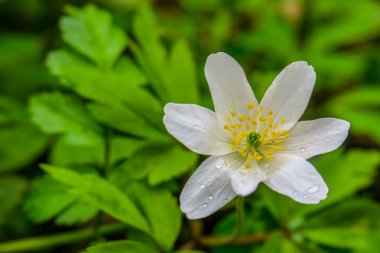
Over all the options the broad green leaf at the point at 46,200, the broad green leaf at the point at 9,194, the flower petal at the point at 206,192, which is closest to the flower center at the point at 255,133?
the flower petal at the point at 206,192

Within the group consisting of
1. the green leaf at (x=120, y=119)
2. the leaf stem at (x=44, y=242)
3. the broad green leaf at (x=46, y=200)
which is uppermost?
the green leaf at (x=120, y=119)

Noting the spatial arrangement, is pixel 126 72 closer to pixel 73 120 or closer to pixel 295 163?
pixel 73 120

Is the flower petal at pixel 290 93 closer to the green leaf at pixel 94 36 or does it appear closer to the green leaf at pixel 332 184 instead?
the green leaf at pixel 332 184

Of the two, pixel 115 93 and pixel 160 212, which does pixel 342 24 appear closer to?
pixel 115 93

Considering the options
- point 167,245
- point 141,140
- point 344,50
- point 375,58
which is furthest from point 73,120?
point 344,50

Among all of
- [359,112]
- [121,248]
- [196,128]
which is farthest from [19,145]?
[359,112]

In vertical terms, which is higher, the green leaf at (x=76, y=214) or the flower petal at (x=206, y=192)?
the flower petal at (x=206, y=192)
